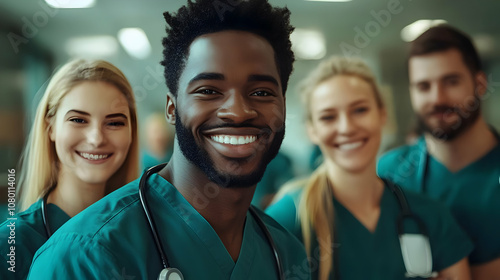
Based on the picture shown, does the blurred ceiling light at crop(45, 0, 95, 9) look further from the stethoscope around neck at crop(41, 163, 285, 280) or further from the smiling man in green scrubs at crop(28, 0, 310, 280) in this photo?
the stethoscope around neck at crop(41, 163, 285, 280)

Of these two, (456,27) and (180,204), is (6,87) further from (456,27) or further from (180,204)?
(456,27)

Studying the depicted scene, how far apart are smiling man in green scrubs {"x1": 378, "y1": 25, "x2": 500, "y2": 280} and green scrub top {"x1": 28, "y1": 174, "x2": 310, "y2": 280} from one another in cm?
45

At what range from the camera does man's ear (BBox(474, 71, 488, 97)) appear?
110 cm

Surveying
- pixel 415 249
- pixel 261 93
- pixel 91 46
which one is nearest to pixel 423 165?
pixel 415 249

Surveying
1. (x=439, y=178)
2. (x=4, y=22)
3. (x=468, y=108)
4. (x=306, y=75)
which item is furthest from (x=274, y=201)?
(x=4, y=22)

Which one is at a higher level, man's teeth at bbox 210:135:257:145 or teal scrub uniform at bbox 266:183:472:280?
man's teeth at bbox 210:135:257:145

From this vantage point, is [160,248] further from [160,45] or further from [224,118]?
[160,45]

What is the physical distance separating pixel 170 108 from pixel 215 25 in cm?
17

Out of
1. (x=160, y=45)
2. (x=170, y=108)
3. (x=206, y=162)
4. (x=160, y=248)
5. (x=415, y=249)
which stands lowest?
(x=415, y=249)

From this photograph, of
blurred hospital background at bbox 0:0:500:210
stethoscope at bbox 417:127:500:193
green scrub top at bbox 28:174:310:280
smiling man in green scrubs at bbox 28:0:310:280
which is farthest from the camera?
stethoscope at bbox 417:127:500:193

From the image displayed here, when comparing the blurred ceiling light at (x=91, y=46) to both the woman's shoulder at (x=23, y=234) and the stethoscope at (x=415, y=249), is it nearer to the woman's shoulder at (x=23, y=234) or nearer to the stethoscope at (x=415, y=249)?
the woman's shoulder at (x=23, y=234)

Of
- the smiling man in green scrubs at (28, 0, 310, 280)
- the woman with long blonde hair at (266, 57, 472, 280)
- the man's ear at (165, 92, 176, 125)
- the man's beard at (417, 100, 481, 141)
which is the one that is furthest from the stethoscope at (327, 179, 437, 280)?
the man's ear at (165, 92, 176, 125)

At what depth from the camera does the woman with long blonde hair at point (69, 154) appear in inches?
30.2

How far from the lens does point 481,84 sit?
1100 mm
